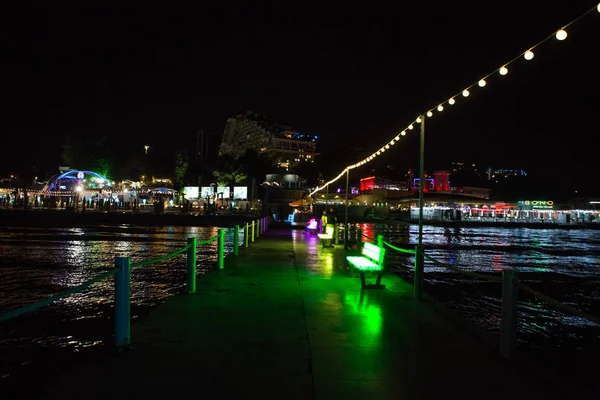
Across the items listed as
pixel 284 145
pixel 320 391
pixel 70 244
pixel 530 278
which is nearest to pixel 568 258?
pixel 530 278

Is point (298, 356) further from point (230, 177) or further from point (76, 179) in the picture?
point (230, 177)

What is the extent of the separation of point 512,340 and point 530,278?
1072 centimetres

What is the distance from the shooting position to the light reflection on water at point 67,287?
7.19 metres

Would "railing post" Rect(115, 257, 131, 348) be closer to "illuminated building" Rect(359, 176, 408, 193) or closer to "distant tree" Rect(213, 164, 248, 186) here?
"illuminated building" Rect(359, 176, 408, 193)

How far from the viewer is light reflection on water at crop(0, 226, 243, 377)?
7.19 m

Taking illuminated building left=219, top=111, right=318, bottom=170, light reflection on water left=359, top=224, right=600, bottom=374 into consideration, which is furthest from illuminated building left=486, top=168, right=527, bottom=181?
light reflection on water left=359, top=224, right=600, bottom=374

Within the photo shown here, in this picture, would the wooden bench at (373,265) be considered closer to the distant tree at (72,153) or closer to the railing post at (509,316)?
the railing post at (509,316)

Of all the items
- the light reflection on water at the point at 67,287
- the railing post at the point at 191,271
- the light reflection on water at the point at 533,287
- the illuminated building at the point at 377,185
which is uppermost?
the illuminated building at the point at 377,185

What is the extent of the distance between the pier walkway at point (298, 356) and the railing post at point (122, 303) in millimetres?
190

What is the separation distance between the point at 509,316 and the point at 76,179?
71445mm

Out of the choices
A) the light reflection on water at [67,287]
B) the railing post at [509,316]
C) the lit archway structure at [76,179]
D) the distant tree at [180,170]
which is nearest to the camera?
the railing post at [509,316]

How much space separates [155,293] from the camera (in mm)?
10938

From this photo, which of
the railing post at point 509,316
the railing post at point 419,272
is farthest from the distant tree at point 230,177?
the railing post at point 509,316

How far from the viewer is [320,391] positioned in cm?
443
